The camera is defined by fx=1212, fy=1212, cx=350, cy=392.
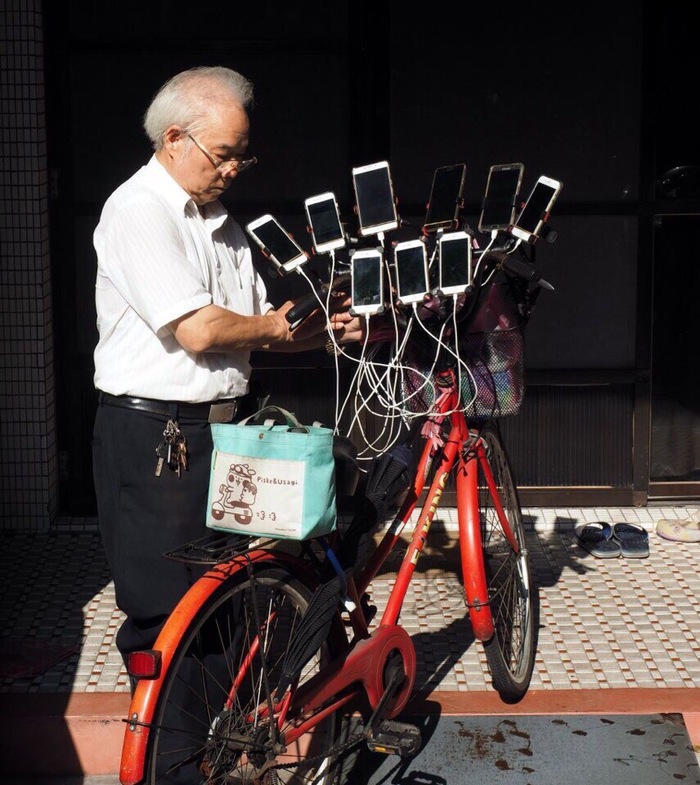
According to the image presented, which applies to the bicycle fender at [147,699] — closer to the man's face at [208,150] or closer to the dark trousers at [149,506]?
the dark trousers at [149,506]

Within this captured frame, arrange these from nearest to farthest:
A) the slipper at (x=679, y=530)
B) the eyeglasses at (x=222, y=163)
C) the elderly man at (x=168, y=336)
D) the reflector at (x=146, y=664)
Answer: the reflector at (x=146, y=664) → the elderly man at (x=168, y=336) → the eyeglasses at (x=222, y=163) → the slipper at (x=679, y=530)

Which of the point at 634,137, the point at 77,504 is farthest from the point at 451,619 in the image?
the point at 634,137

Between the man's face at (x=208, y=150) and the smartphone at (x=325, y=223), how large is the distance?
0.85 ft

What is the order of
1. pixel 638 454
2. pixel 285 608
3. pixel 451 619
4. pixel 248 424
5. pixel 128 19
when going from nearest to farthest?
pixel 248 424
pixel 285 608
pixel 451 619
pixel 128 19
pixel 638 454

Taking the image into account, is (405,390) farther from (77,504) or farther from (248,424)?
(77,504)

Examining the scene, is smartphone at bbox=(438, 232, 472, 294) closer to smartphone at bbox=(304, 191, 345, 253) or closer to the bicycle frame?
smartphone at bbox=(304, 191, 345, 253)

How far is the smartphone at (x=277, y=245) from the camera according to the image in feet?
12.0

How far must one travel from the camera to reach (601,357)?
593 centimetres

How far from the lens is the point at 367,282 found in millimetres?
3516

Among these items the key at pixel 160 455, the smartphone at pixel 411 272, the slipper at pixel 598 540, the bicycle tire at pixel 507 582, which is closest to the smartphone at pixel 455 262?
the smartphone at pixel 411 272

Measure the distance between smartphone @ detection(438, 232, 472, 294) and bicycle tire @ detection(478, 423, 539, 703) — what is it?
0.81 metres

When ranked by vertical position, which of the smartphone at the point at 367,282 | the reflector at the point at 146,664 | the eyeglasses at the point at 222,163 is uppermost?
the eyeglasses at the point at 222,163

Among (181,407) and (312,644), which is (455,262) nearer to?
(181,407)

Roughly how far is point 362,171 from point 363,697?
5.44 feet
